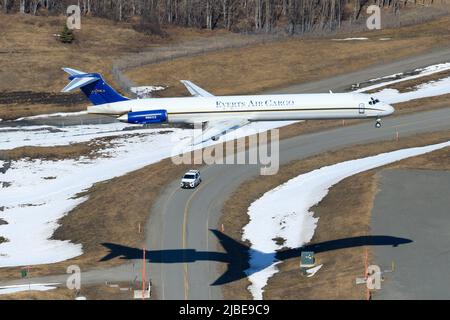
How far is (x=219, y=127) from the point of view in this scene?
3620 inches

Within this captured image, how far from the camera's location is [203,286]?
214ft

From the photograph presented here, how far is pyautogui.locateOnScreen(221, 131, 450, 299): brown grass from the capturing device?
63812 millimetres

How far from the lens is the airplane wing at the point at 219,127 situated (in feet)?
295

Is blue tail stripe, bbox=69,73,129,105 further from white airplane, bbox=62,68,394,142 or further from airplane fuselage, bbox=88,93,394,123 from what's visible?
airplane fuselage, bbox=88,93,394,123

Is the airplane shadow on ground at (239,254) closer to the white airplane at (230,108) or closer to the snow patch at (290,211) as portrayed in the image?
the snow patch at (290,211)

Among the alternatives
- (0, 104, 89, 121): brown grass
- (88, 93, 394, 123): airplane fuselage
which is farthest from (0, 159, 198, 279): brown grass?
(0, 104, 89, 121): brown grass

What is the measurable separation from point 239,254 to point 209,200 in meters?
14.0

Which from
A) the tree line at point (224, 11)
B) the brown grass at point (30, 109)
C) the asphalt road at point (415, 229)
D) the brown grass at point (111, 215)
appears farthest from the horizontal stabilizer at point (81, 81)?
the tree line at point (224, 11)

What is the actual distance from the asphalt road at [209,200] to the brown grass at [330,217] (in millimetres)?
1517

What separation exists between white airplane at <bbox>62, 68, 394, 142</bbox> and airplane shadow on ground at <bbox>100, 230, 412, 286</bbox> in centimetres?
2019

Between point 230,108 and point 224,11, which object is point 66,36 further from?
point 230,108
